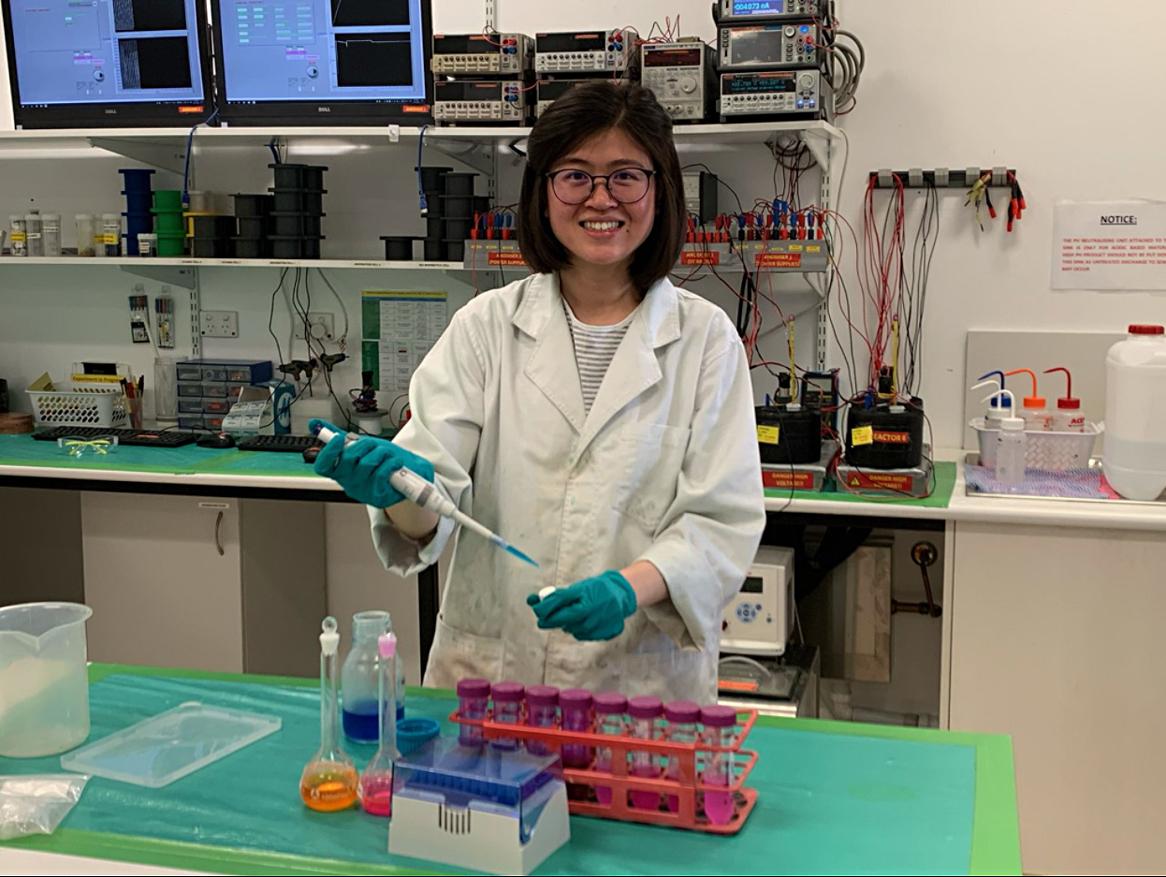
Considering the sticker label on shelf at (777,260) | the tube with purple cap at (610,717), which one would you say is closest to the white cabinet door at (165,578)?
the sticker label on shelf at (777,260)

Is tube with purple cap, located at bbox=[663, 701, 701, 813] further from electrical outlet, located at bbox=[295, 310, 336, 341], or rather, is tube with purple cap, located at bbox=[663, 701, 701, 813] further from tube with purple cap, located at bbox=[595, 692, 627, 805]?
electrical outlet, located at bbox=[295, 310, 336, 341]

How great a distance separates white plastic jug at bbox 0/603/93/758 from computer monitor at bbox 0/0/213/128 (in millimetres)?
2287

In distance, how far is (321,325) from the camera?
3785 millimetres

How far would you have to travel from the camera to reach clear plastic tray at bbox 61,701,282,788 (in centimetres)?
146

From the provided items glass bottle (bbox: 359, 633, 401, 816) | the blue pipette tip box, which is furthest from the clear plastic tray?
the blue pipette tip box

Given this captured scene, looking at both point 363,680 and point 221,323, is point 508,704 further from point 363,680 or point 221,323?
point 221,323

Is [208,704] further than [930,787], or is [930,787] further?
[208,704]

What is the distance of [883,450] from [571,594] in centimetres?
155

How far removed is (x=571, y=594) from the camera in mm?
1388

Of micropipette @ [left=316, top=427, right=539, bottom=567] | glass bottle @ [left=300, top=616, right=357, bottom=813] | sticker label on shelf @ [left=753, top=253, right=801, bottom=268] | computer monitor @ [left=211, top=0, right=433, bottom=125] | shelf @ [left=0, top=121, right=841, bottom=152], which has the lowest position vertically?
glass bottle @ [left=300, top=616, right=357, bottom=813]

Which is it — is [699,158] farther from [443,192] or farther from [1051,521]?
[1051,521]

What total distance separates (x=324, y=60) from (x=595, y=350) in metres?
1.96

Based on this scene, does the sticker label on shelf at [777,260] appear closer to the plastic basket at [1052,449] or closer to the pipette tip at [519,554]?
the plastic basket at [1052,449]

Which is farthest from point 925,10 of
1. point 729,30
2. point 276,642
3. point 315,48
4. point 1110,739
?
point 276,642
